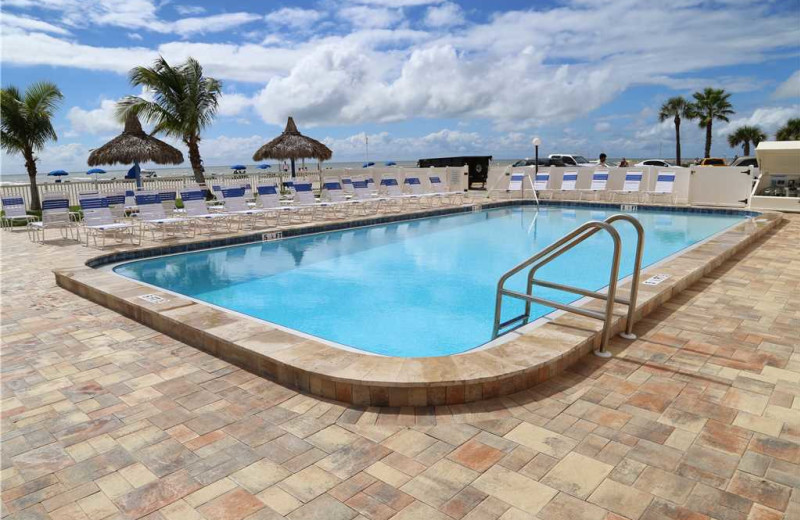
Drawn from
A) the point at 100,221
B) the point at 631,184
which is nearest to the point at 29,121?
the point at 100,221

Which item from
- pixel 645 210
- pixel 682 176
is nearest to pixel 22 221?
pixel 645 210

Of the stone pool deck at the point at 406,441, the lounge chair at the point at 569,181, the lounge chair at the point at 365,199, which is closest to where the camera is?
the stone pool deck at the point at 406,441

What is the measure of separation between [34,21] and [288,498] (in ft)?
38.7

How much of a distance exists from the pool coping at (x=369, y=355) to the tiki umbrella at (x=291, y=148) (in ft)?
43.7

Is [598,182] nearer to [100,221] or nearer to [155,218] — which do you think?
[155,218]

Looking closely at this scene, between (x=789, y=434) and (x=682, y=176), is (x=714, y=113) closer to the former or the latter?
(x=682, y=176)

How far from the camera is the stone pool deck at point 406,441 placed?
2004 millimetres

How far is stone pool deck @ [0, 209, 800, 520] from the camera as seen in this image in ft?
6.57

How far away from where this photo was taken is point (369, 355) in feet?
10.7

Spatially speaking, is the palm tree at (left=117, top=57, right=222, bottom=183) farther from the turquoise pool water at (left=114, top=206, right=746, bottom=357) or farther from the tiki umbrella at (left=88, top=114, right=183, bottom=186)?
the turquoise pool water at (left=114, top=206, right=746, bottom=357)

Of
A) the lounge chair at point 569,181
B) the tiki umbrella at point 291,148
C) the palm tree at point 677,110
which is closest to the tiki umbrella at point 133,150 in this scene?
the tiki umbrella at point 291,148

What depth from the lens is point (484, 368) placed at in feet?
9.70

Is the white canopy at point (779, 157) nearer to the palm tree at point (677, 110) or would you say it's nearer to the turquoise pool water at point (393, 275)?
the turquoise pool water at point (393, 275)

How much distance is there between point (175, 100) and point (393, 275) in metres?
12.2
